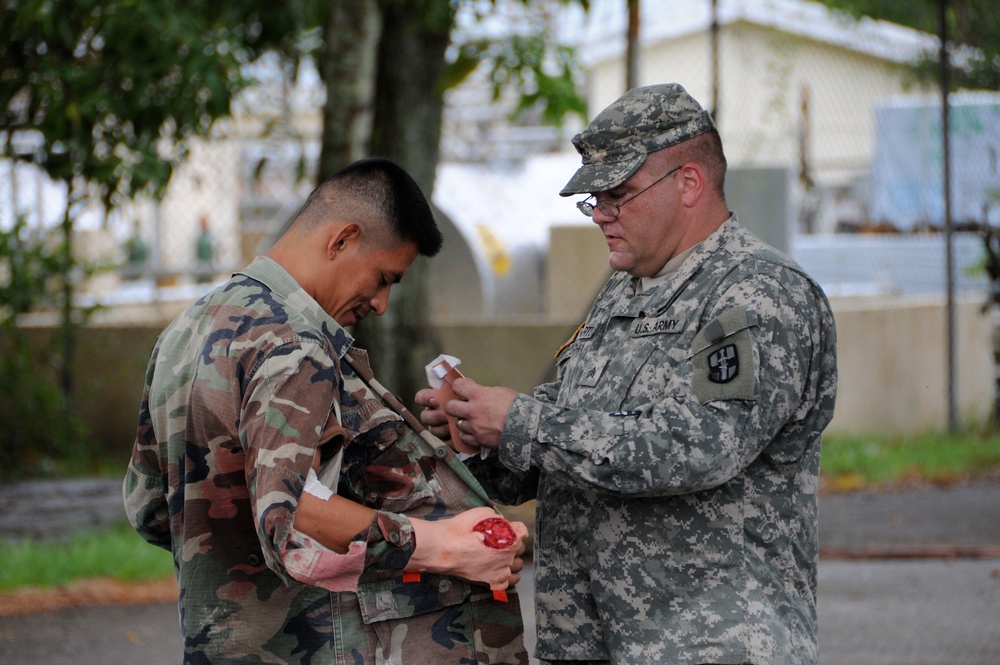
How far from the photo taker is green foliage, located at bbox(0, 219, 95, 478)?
8273 millimetres

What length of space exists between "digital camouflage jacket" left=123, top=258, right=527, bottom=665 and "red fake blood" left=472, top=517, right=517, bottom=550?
0.45ft

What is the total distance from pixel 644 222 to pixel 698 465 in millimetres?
632

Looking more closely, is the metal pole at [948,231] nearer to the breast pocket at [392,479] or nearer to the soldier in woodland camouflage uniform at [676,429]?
the soldier in woodland camouflage uniform at [676,429]

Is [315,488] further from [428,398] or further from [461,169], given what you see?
[461,169]

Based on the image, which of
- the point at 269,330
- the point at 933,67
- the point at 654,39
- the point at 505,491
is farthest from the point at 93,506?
the point at 654,39

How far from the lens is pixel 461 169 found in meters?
11.2

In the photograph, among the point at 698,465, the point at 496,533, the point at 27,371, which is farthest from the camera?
the point at 27,371

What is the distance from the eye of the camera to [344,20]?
5477 mm

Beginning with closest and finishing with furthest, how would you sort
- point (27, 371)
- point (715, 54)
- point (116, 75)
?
point (116, 75) < point (715, 54) < point (27, 371)

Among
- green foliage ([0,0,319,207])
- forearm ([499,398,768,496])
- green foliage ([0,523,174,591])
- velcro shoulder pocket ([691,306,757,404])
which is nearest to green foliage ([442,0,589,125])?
green foliage ([0,0,319,207])

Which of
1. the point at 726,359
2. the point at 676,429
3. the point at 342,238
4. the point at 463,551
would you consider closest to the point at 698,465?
the point at 676,429

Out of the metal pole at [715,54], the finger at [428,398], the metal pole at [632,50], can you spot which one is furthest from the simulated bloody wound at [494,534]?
the metal pole at [715,54]

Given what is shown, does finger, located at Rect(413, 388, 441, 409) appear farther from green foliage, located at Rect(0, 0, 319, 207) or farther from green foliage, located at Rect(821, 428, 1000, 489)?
green foliage, located at Rect(821, 428, 1000, 489)

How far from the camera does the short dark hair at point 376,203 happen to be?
254cm
